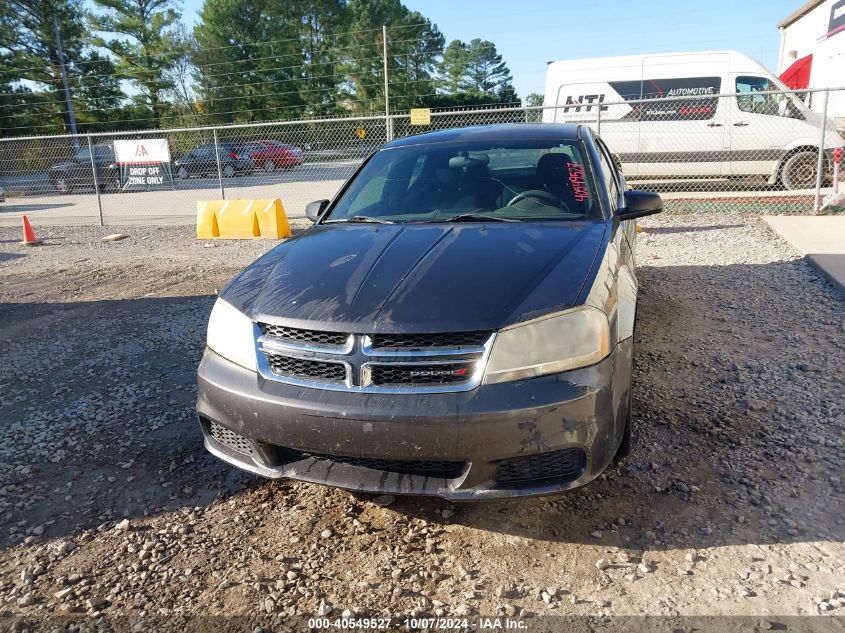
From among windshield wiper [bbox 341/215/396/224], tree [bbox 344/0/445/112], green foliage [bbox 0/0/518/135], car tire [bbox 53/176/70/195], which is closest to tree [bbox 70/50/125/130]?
green foliage [bbox 0/0/518/135]

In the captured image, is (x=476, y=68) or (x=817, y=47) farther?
Result: (x=476, y=68)

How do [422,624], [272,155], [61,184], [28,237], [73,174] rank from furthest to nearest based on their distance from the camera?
[272,155] < [61,184] < [73,174] < [28,237] < [422,624]

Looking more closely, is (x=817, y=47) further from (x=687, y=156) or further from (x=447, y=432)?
(x=447, y=432)

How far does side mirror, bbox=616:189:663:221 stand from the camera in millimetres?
3479

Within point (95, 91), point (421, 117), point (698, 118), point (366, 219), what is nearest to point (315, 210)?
point (366, 219)

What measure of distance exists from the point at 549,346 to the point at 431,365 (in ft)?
1.45

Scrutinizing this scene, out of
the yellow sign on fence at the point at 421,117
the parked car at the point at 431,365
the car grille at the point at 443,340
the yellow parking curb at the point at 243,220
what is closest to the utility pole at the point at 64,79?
the yellow parking curb at the point at 243,220

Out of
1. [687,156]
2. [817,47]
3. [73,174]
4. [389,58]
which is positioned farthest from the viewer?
[389,58]

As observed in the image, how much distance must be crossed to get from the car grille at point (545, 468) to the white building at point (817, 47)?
23.8 m

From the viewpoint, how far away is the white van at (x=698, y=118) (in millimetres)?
11836

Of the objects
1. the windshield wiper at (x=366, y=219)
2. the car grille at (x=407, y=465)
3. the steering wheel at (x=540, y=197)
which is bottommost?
the car grille at (x=407, y=465)

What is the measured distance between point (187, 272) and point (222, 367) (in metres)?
5.80

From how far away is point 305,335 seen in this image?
2.40 meters

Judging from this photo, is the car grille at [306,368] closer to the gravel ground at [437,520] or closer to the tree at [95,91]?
the gravel ground at [437,520]
